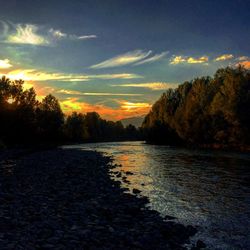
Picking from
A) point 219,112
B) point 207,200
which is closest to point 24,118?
point 219,112

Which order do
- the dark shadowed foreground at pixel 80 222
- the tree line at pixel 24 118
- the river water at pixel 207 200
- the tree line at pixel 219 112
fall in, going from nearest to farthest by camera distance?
1. the dark shadowed foreground at pixel 80 222
2. the river water at pixel 207 200
3. the tree line at pixel 219 112
4. the tree line at pixel 24 118

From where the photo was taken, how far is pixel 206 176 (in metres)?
40.8

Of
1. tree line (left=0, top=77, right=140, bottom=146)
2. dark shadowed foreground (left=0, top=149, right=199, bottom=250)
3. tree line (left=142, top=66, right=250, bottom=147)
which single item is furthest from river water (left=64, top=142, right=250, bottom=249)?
tree line (left=0, top=77, right=140, bottom=146)

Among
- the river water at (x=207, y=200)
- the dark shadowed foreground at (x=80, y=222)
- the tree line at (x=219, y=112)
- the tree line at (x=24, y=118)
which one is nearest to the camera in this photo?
the dark shadowed foreground at (x=80, y=222)

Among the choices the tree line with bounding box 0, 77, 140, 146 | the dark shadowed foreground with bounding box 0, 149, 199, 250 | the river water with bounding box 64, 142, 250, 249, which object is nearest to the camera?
the dark shadowed foreground with bounding box 0, 149, 199, 250

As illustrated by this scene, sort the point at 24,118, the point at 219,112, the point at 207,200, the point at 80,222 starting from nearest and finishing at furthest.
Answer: the point at 80,222 < the point at 207,200 < the point at 219,112 < the point at 24,118

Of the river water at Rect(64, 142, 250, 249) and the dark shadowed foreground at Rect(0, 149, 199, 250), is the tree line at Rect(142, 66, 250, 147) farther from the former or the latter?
the dark shadowed foreground at Rect(0, 149, 199, 250)

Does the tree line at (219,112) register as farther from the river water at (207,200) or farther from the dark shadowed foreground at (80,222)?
the dark shadowed foreground at (80,222)

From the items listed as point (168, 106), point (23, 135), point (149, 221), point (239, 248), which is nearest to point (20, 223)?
point (149, 221)

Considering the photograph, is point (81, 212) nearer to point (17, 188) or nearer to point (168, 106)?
point (17, 188)

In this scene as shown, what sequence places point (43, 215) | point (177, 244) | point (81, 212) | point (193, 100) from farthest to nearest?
1. point (193, 100)
2. point (81, 212)
3. point (43, 215)
4. point (177, 244)

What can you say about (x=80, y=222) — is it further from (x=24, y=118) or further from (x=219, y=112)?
(x=24, y=118)

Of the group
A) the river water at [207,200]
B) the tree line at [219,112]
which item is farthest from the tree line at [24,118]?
the river water at [207,200]

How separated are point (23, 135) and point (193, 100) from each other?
60.9 metres
